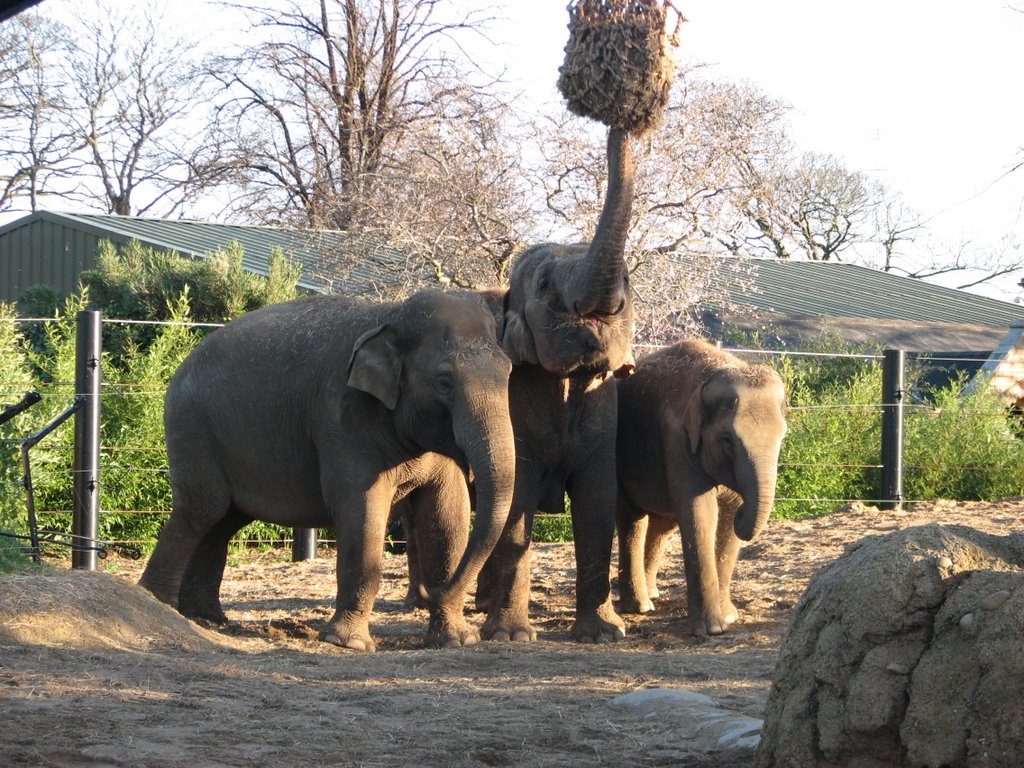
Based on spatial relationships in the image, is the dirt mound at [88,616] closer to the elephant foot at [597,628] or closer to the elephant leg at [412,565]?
the elephant leg at [412,565]

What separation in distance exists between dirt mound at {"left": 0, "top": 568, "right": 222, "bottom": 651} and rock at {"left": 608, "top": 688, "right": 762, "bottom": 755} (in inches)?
108

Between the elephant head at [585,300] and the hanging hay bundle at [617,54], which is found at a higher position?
the hanging hay bundle at [617,54]

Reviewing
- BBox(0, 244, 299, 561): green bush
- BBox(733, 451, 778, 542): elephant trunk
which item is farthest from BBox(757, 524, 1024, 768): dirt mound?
BBox(0, 244, 299, 561): green bush

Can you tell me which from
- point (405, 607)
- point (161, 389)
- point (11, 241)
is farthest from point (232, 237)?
point (405, 607)

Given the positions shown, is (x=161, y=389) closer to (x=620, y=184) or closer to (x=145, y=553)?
(x=145, y=553)

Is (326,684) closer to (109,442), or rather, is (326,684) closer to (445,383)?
(445,383)

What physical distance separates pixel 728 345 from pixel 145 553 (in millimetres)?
11789

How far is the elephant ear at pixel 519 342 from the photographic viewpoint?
27.1 ft

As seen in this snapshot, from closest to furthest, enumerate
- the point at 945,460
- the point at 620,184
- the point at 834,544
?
the point at 620,184 < the point at 834,544 < the point at 945,460

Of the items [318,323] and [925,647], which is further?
[318,323]

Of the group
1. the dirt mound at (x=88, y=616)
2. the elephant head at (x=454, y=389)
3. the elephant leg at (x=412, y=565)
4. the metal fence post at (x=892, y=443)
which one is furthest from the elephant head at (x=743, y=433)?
the metal fence post at (x=892, y=443)

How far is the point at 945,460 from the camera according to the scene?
14.5 metres

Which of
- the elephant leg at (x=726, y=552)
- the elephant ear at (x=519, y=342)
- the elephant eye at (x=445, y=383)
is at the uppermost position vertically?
the elephant ear at (x=519, y=342)

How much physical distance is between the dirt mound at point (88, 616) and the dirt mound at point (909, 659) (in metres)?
3.84
